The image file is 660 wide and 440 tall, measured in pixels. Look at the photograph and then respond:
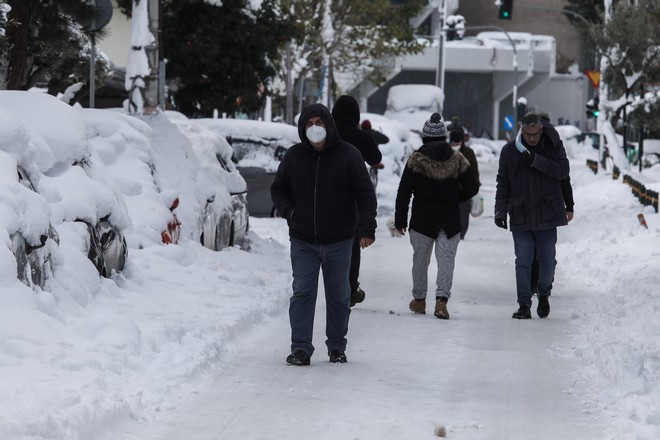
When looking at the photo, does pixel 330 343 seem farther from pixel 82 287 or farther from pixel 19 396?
pixel 19 396

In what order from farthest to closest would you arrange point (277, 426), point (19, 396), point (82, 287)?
point (82, 287) < point (277, 426) < point (19, 396)

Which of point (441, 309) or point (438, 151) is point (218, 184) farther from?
point (441, 309)

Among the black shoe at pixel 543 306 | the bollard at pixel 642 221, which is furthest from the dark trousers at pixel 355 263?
the bollard at pixel 642 221

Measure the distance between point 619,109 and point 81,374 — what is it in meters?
35.2

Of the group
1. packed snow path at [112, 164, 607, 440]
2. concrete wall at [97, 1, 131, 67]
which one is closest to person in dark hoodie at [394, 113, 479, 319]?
packed snow path at [112, 164, 607, 440]

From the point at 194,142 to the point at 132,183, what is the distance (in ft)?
9.74

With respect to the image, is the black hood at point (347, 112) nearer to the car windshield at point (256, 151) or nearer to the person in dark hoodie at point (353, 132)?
the person in dark hoodie at point (353, 132)

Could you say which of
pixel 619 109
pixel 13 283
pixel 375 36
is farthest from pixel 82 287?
pixel 375 36

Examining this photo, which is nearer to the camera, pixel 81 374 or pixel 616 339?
pixel 81 374

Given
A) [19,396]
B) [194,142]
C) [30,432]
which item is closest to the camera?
[30,432]

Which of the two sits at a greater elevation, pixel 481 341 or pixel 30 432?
pixel 30 432

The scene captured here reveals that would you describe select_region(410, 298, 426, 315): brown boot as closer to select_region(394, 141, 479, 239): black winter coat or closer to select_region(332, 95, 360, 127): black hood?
select_region(394, 141, 479, 239): black winter coat

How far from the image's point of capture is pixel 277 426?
7305 millimetres

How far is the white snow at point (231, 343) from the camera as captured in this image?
7.33 m
